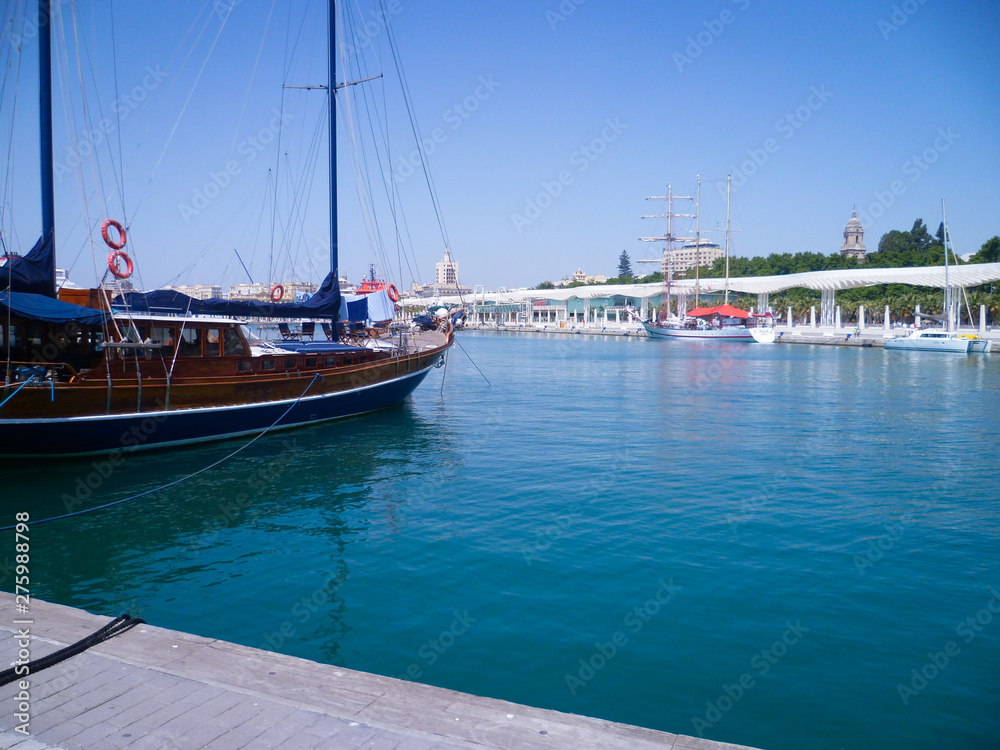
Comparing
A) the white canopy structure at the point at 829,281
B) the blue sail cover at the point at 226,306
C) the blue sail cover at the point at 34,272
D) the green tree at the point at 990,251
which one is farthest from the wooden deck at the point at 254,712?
the green tree at the point at 990,251

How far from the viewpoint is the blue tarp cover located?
51.1 ft

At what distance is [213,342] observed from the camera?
1916cm

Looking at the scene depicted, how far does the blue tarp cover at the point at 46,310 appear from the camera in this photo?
15.6m

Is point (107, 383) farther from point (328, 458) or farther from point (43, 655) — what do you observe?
point (43, 655)

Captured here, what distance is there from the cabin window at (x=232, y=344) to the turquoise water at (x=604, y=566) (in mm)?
2755

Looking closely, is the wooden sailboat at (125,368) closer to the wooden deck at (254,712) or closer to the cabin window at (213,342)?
the cabin window at (213,342)

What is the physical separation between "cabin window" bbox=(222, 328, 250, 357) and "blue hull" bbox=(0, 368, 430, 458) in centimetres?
158

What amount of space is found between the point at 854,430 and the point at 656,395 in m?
11.5

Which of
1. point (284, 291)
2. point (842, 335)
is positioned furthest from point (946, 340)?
point (284, 291)

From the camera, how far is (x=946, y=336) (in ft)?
216

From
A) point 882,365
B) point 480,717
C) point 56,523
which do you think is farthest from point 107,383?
point 882,365

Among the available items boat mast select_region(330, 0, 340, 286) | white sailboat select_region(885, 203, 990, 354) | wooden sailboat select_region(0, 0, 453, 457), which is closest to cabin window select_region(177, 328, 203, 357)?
wooden sailboat select_region(0, 0, 453, 457)

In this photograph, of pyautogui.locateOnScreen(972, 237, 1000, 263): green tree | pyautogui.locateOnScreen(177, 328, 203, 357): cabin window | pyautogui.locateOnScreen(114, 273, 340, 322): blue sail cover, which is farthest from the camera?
pyautogui.locateOnScreen(972, 237, 1000, 263): green tree

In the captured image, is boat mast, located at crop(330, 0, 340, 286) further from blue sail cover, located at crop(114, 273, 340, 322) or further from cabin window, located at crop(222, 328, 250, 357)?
cabin window, located at crop(222, 328, 250, 357)
